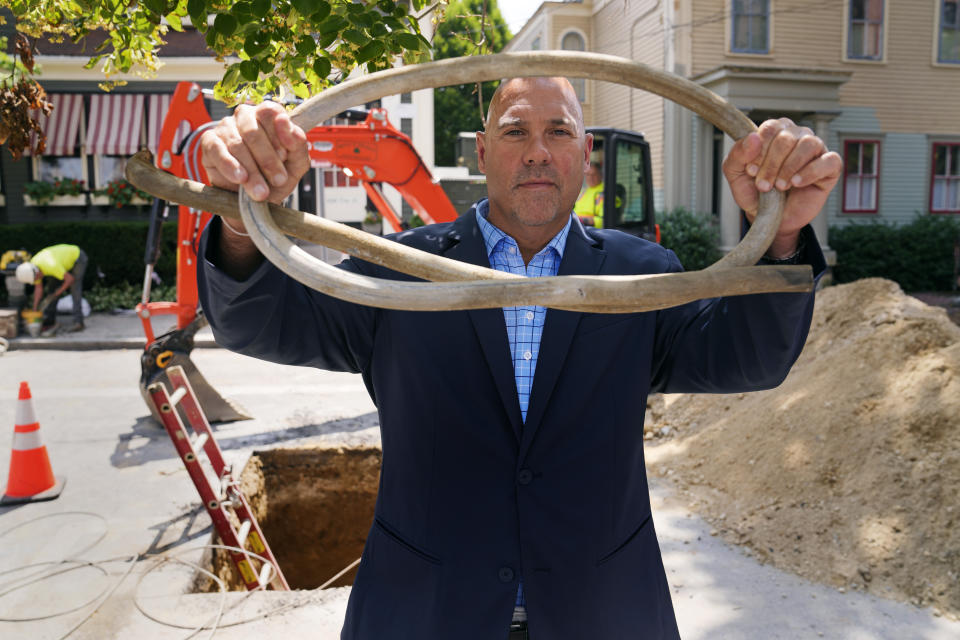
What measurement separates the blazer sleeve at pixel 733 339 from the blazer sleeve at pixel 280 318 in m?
0.77

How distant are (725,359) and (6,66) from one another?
28.5ft

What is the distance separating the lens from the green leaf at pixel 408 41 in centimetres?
237

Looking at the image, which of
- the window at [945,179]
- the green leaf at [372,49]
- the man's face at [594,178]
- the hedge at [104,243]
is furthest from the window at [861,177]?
the green leaf at [372,49]

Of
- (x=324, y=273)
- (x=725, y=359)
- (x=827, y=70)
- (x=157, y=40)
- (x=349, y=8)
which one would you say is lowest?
(x=725, y=359)

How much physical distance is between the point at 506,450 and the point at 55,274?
11.4 m

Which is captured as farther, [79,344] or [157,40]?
[79,344]

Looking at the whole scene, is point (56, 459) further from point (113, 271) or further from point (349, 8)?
point (113, 271)

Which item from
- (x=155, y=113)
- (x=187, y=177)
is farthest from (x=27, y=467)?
(x=155, y=113)

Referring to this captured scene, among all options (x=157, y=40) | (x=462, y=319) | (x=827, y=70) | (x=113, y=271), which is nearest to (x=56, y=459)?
(x=157, y=40)

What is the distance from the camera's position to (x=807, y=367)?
20.0ft

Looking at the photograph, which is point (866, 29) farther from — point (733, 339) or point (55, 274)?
point (733, 339)

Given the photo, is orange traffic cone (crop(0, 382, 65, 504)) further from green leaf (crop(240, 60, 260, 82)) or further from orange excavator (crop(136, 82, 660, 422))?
green leaf (crop(240, 60, 260, 82))

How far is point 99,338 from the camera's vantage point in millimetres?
10742

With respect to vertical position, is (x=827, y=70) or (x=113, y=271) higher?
(x=827, y=70)
